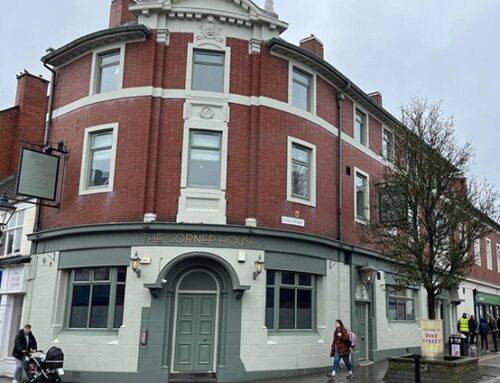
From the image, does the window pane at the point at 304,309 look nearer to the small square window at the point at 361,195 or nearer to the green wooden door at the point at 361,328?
the green wooden door at the point at 361,328

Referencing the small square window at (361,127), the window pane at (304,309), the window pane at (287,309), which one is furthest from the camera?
the small square window at (361,127)

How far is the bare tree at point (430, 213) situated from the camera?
47.6ft

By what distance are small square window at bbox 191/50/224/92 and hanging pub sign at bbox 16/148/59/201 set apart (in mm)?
5209

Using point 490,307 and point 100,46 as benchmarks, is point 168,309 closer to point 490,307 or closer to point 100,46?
point 100,46

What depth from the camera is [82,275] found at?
51.4 ft

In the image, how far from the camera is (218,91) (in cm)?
1619

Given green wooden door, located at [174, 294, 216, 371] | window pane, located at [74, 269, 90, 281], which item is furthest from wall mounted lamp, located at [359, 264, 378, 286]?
window pane, located at [74, 269, 90, 281]

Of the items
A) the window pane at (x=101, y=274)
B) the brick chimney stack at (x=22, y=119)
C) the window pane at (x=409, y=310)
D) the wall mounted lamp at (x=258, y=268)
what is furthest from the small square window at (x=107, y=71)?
the window pane at (x=409, y=310)

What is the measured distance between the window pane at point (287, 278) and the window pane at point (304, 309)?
473 mm

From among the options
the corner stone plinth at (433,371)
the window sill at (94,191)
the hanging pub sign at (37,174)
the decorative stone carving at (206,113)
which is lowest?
the corner stone plinth at (433,371)

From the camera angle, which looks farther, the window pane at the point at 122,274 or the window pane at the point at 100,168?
the window pane at the point at 100,168

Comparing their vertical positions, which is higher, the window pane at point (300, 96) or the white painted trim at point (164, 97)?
the window pane at point (300, 96)

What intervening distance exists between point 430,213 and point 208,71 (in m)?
A: 8.01

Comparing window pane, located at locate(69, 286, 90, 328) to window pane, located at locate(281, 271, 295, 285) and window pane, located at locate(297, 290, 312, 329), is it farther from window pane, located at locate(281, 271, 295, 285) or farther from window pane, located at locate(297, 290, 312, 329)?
window pane, located at locate(297, 290, 312, 329)
